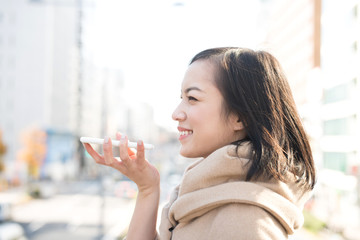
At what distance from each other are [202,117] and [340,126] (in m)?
26.0

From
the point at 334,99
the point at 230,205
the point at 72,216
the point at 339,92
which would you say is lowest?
the point at 72,216

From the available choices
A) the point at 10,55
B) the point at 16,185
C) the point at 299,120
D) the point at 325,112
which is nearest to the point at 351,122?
the point at 325,112

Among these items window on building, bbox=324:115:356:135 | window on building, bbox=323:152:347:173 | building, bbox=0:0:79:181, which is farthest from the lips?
building, bbox=0:0:79:181

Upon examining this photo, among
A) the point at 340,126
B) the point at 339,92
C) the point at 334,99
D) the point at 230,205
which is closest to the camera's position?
the point at 230,205

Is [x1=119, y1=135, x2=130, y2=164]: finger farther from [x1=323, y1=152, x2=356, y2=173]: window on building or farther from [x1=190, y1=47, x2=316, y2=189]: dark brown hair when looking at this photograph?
[x1=323, y1=152, x2=356, y2=173]: window on building

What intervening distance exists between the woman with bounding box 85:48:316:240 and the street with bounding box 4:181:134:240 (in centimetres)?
1432

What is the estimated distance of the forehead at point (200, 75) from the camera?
33.7 inches

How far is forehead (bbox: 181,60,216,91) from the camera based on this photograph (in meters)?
0.86

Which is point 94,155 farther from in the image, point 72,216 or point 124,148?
point 72,216

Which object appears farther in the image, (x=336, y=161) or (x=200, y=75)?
(x=336, y=161)

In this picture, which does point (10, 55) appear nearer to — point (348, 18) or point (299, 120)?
point (348, 18)

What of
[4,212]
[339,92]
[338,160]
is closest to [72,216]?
[4,212]

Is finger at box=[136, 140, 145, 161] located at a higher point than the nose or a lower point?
lower

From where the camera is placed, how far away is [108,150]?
866 millimetres
